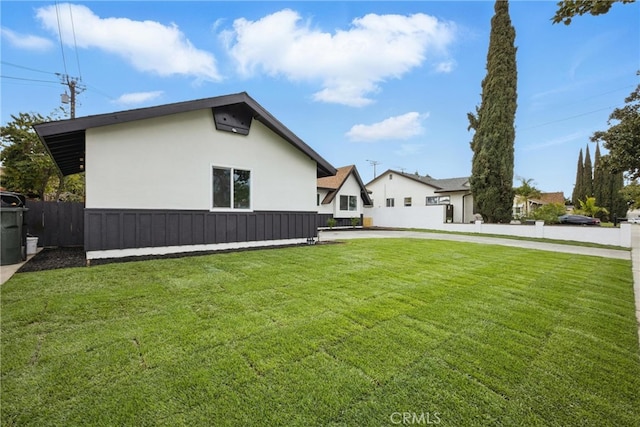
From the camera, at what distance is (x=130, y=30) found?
10156 mm

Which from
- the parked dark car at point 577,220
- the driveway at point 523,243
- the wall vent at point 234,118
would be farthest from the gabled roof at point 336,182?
the parked dark car at point 577,220

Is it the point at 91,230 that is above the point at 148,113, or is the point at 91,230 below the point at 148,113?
below

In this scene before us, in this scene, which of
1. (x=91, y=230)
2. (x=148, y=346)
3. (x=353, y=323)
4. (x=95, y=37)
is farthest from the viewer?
(x=95, y=37)

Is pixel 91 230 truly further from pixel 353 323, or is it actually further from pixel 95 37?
pixel 95 37

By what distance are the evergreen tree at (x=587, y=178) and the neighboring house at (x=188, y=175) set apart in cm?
4248

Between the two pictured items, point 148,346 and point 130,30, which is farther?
point 130,30

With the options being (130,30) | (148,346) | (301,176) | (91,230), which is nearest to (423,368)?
(148,346)

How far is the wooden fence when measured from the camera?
29.2ft

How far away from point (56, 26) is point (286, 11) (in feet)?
28.8

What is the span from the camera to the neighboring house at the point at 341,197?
66.5ft

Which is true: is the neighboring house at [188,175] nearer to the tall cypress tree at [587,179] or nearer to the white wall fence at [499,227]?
the white wall fence at [499,227]

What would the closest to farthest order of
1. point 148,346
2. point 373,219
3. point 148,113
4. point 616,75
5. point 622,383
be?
point 622,383 → point 148,346 → point 148,113 → point 616,75 → point 373,219

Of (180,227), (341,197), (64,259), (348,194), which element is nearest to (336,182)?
(341,197)

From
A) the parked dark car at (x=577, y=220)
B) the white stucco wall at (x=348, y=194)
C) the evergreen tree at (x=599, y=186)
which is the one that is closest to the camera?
the white stucco wall at (x=348, y=194)
